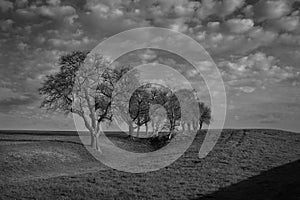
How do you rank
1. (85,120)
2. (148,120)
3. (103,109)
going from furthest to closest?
1. (148,120)
2. (103,109)
3. (85,120)

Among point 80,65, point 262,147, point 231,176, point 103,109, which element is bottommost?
point 231,176

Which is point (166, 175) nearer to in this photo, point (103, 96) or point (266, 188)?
point (266, 188)

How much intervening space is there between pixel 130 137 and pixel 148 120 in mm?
6758

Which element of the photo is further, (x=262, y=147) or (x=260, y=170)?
(x=262, y=147)

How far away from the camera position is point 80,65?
150 feet

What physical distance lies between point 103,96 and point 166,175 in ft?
94.4

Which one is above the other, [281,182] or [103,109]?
[103,109]

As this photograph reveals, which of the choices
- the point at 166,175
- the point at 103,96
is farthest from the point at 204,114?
the point at 166,175

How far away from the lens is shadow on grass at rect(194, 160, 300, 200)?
19.2m

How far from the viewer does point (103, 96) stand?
52.1 metres

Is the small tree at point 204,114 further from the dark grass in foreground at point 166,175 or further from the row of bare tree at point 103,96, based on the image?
the dark grass in foreground at point 166,175

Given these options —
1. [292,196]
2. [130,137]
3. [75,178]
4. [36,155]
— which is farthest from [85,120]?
[292,196]

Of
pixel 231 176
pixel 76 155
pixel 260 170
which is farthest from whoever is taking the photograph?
pixel 76 155

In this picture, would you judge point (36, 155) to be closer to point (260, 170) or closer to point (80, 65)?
point (80, 65)
